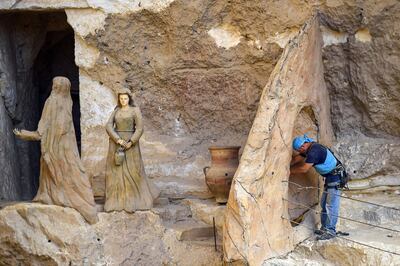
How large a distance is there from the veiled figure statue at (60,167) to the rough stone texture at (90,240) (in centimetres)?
11

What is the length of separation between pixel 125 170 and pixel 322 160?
79.7 inches

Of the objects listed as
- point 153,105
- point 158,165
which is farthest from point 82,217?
point 153,105

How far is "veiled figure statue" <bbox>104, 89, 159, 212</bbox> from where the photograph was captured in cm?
711

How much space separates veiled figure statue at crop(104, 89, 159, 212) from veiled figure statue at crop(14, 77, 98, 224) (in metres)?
0.24

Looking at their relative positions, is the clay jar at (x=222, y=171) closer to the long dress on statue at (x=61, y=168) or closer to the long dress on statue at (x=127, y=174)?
the long dress on statue at (x=127, y=174)

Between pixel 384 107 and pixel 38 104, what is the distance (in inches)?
199

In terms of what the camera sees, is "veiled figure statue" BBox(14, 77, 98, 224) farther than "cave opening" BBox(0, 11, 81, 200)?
No

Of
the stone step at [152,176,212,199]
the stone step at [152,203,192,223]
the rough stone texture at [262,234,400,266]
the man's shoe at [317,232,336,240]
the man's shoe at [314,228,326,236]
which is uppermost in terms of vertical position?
the stone step at [152,176,212,199]

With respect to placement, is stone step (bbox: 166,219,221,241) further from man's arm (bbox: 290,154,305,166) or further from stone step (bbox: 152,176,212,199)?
man's arm (bbox: 290,154,305,166)

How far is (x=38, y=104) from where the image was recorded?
10250 millimetres

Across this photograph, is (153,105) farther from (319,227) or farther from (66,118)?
(319,227)

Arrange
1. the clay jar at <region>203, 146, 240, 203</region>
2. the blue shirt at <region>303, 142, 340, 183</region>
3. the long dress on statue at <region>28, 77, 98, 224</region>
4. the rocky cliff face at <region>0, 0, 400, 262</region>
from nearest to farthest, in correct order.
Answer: the blue shirt at <region>303, 142, 340, 183</region> → the long dress on statue at <region>28, 77, 98, 224</region> → the clay jar at <region>203, 146, 240, 203</region> → the rocky cliff face at <region>0, 0, 400, 262</region>

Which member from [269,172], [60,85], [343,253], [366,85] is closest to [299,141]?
[269,172]

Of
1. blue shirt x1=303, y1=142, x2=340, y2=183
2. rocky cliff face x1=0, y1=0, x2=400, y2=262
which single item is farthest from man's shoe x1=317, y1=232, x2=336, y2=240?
rocky cliff face x1=0, y1=0, x2=400, y2=262
